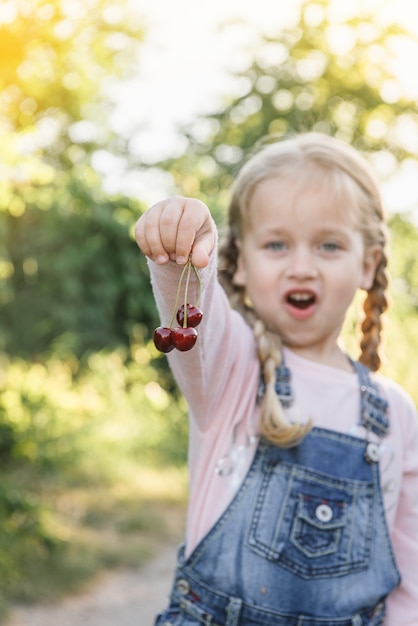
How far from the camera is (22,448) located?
3717mm

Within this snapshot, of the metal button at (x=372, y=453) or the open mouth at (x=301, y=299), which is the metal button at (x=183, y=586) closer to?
the metal button at (x=372, y=453)

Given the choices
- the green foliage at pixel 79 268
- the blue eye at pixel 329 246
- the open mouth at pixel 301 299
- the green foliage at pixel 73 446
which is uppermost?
the green foliage at pixel 79 268

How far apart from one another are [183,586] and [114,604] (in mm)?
2311

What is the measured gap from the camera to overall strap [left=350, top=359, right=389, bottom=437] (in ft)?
5.82

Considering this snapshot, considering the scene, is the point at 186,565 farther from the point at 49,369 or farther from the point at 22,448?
the point at 49,369

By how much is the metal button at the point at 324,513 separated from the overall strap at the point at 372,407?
0.20 meters

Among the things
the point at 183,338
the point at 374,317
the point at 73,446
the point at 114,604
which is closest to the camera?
the point at 183,338

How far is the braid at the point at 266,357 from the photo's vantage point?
5.32 ft

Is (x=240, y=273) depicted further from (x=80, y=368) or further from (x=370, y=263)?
(x=80, y=368)

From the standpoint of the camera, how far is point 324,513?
165 centimetres

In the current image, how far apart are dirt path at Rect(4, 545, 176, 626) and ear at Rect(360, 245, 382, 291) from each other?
2231 mm

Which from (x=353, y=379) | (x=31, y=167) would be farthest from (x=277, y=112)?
(x=353, y=379)

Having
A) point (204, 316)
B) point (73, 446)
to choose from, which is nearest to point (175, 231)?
point (204, 316)

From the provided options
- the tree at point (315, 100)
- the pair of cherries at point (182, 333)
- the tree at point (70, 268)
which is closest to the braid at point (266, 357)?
the pair of cherries at point (182, 333)
